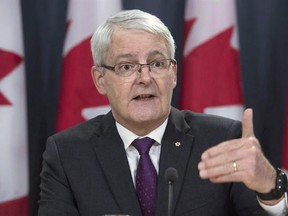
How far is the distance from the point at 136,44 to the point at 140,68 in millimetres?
79

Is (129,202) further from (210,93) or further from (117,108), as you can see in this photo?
(210,93)

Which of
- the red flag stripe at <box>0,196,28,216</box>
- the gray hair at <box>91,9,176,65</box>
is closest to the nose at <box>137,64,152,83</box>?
the gray hair at <box>91,9,176,65</box>

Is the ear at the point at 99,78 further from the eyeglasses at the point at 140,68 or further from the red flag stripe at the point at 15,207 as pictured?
the red flag stripe at the point at 15,207

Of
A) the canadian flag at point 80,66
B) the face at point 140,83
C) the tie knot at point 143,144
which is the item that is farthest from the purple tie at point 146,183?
the canadian flag at point 80,66

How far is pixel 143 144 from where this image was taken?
1.98 metres

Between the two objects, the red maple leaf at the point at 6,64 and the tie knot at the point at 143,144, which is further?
the red maple leaf at the point at 6,64

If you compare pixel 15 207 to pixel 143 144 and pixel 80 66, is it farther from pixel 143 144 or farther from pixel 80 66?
pixel 143 144

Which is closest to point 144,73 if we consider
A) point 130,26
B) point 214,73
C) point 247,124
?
point 130,26

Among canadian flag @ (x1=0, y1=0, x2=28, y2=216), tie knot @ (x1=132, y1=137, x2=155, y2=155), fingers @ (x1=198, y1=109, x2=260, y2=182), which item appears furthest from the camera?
canadian flag @ (x1=0, y1=0, x2=28, y2=216)

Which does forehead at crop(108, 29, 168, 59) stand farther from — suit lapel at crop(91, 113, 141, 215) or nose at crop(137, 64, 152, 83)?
suit lapel at crop(91, 113, 141, 215)

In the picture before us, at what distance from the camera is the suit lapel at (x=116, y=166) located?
188 cm

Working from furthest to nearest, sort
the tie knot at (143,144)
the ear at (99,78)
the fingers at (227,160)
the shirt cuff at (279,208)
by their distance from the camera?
the ear at (99,78) → the tie knot at (143,144) → the shirt cuff at (279,208) → the fingers at (227,160)

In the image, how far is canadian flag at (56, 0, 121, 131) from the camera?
2.44 m

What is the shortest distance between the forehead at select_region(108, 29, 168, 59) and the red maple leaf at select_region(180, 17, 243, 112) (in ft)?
1.61
